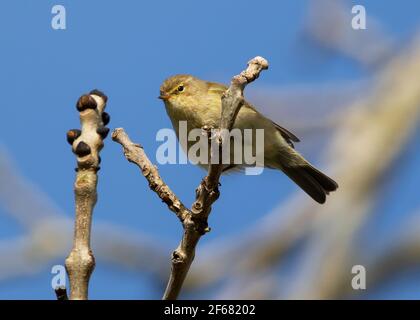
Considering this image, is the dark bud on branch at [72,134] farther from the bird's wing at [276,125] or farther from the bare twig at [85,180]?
the bird's wing at [276,125]

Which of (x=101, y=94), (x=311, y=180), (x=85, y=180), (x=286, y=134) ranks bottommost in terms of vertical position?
(x=85, y=180)

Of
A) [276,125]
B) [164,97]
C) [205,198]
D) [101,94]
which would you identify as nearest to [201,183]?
[205,198]

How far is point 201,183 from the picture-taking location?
2547 mm

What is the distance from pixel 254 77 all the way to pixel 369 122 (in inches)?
125

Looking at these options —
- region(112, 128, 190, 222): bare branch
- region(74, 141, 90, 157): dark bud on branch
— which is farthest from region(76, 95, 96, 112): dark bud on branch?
region(112, 128, 190, 222): bare branch

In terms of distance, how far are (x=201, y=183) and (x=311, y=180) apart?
2.80 m

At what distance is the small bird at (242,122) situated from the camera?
4633mm

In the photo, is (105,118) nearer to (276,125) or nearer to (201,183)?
(201,183)

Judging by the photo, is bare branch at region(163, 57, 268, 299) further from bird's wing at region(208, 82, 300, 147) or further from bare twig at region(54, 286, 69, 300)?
bird's wing at region(208, 82, 300, 147)

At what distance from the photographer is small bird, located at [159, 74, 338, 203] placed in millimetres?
4633

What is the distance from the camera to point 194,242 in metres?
2.27

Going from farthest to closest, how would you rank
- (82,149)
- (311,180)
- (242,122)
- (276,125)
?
1. (311,180)
2. (276,125)
3. (242,122)
4. (82,149)

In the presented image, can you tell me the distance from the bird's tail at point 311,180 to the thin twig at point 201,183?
264cm
